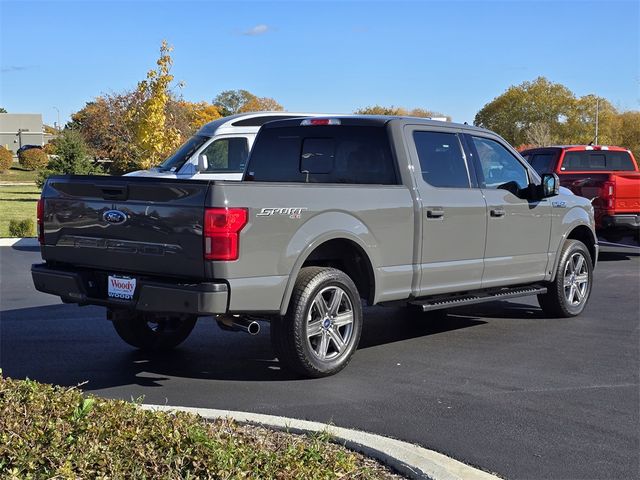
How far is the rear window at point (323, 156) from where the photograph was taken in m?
7.54

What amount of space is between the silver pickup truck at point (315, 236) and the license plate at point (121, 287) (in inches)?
0.5

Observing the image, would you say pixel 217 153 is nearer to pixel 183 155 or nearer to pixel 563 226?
pixel 183 155

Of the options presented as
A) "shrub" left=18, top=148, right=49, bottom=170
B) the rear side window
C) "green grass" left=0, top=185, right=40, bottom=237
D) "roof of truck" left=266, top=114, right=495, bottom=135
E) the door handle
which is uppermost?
"shrub" left=18, top=148, right=49, bottom=170

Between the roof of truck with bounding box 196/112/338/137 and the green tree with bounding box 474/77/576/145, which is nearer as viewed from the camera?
the roof of truck with bounding box 196/112/338/137

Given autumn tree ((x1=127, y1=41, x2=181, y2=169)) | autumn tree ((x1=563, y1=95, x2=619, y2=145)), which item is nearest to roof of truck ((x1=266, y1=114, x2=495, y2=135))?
autumn tree ((x1=127, y1=41, x2=181, y2=169))

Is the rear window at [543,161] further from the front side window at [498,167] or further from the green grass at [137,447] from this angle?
the green grass at [137,447]

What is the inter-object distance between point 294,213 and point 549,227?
3765 millimetres

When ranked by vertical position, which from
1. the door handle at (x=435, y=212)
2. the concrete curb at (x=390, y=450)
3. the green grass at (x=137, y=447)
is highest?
the door handle at (x=435, y=212)

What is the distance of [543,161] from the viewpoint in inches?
642

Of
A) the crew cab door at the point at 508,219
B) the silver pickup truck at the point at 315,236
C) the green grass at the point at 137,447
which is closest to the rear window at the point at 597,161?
the silver pickup truck at the point at 315,236

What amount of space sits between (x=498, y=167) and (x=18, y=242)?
37.9 ft

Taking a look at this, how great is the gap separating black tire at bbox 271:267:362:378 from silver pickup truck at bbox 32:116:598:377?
11 mm

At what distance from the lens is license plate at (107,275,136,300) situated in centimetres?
620

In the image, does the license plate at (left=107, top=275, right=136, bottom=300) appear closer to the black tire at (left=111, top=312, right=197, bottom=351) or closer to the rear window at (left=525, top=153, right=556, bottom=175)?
the black tire at (left=111, top=312, right=197, bottom=351)
